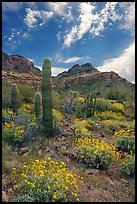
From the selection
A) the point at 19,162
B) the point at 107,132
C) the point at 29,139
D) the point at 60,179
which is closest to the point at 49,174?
the point at 60,179

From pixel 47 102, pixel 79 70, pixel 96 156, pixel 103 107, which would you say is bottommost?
pixel 96 156

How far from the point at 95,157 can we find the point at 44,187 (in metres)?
2.27

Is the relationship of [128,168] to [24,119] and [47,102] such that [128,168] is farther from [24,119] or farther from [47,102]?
[24,119]

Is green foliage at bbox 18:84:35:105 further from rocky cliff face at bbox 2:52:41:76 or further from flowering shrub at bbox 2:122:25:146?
rocky cliff face at bbox 2:52:41:76

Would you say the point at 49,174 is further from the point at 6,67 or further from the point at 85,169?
the point at 6,67

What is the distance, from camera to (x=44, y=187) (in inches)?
186

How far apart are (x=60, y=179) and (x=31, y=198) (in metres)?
0.82

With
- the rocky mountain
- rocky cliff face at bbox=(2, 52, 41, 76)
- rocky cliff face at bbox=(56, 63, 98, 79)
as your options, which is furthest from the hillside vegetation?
rocky cliff face at bbox=(56, 63, 98, 79)

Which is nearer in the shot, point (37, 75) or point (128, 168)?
point (128, 168)

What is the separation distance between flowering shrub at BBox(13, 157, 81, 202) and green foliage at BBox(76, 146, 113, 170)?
1374 millimetres

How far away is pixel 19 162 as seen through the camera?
6.32m

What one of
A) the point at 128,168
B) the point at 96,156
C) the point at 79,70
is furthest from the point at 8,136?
the point at 79,70

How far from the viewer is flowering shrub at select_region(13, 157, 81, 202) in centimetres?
451

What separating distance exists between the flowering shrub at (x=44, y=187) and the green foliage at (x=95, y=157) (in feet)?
4.51
